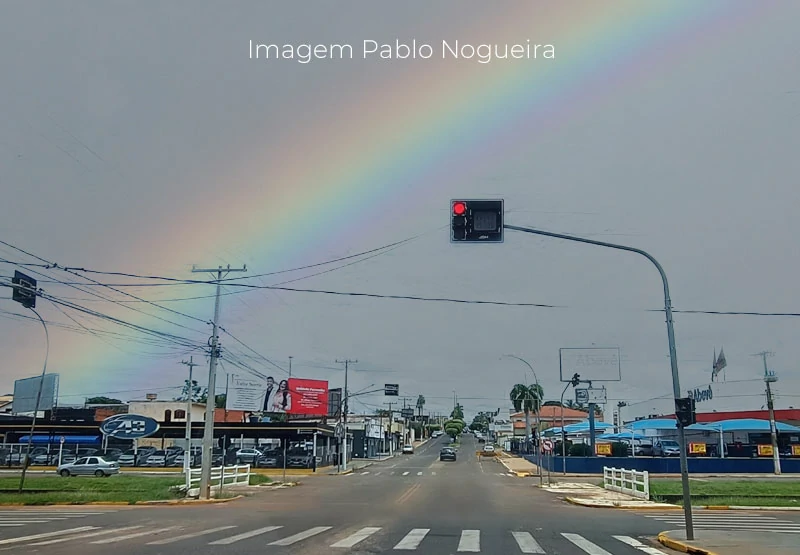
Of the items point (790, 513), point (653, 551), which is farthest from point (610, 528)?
point (790, 513)

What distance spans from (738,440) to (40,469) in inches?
2693

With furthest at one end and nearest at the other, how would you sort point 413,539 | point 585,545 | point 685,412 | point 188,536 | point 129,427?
point 129,427 < point 685,412 < point 188,536 < point 413,539 < point 585,545

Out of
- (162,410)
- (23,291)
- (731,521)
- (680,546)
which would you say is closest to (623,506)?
Result: (731,521)

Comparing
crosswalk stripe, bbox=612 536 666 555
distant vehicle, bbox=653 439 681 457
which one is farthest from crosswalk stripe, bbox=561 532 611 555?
distant vehicle, bbox=653 439 681 457

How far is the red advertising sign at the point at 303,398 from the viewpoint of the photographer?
268ft

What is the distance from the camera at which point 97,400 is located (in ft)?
507

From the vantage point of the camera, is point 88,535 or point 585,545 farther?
point 88,535

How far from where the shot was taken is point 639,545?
53.5 ft

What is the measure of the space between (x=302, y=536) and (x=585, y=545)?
6.66m

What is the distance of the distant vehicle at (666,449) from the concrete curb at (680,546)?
155 feet

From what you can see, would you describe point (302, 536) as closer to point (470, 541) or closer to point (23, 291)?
point (470, 541)

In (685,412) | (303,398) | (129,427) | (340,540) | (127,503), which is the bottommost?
(127,503)

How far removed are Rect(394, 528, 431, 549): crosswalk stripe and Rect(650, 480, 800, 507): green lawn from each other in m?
16.5

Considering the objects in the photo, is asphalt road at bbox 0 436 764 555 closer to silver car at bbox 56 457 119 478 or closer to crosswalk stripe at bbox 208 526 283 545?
crosswalk stripe at bbox 208 526 283 545
